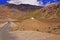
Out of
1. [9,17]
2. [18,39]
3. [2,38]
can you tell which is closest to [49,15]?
[9,17]

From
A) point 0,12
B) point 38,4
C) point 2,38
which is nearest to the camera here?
point 2,38

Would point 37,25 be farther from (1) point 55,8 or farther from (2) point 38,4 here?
(1) point 55,8

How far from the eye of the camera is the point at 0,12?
1734 cm

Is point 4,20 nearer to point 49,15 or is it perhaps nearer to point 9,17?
point 9,17

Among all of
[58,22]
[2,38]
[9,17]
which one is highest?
[2,38]

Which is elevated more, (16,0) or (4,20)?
(16,0)

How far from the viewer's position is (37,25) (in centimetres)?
1460

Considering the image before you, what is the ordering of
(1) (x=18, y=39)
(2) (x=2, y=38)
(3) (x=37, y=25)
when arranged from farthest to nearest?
(3) (x=37, y=25) < (1) (x=18, y=39) < (2) (x=2, y=38)

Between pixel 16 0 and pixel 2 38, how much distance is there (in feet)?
19.9

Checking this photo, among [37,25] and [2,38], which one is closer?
[2,38]

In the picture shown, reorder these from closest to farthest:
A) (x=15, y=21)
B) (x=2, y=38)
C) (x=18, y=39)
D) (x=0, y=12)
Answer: (x=2, y=38)
(x=18, y=39)
(x=15, y=21)
(x=0, y=12)

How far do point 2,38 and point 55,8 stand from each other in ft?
37.7

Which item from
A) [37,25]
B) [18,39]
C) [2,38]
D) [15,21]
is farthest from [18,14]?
[2,38]

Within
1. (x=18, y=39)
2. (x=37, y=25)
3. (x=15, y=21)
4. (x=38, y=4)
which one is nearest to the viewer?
(x=18, y=39)
